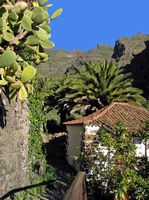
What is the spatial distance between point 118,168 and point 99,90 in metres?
18.9

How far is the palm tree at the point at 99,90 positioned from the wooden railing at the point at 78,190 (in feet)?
91.5

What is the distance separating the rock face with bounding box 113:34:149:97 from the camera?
189ft

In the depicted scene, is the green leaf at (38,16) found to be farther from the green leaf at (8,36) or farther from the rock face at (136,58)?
the rock face at (136,58)

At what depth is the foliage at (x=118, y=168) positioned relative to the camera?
36.1ft

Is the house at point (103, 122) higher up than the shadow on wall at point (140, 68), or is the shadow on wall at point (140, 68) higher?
the shadow on wall at point (140, 68)

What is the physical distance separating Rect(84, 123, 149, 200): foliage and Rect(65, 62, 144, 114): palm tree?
17156 mm

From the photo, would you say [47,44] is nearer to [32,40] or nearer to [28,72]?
[32,40]

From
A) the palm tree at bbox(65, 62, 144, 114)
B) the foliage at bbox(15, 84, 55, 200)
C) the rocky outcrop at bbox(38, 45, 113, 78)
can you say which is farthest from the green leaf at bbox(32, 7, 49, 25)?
the rocky outcrop at bbox(38, 45, 113, 78)

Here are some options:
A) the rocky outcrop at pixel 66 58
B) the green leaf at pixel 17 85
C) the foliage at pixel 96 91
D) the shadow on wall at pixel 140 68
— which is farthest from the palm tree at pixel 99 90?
the rocky outcrop at pixel 66 58

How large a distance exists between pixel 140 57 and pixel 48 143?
3581 centimetres

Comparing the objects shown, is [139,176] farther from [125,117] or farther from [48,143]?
[48,143]

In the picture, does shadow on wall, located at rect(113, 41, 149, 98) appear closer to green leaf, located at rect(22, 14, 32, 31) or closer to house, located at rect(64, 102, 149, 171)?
house, located at rect(64, 102, 149, 171)

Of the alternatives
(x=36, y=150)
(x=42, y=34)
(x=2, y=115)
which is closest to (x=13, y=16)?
(x=42, y=34)

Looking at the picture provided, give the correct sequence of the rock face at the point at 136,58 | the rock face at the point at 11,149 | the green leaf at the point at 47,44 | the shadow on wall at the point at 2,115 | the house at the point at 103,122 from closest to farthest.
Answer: the green leaf at the point at 47,44 → the shadow on wall at the point at 2,115 → the rock face at the point at 11,149 → the house at the point at 103,122 → the rock face at the point at 136,58
